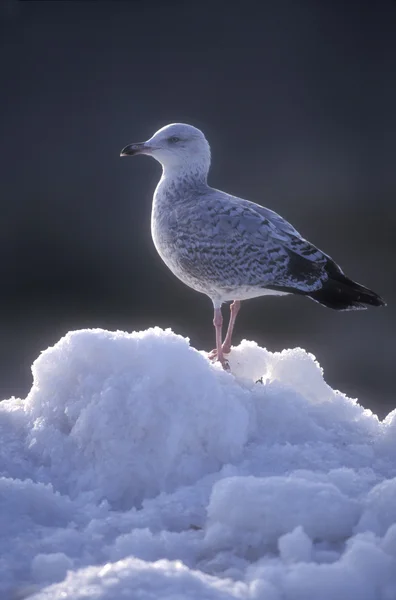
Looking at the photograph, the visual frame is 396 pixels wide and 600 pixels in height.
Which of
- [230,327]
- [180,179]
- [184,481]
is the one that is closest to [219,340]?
[230,327]

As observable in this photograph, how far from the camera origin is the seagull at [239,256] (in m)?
5.67

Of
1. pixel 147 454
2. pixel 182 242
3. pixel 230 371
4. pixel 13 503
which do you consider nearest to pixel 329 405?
pixel 230 371

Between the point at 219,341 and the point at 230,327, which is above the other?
the point at 230,327

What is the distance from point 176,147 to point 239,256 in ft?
3.60

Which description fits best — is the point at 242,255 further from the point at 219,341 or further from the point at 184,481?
the point at 184,481

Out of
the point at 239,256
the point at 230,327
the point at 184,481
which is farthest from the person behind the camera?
the point at 230,327

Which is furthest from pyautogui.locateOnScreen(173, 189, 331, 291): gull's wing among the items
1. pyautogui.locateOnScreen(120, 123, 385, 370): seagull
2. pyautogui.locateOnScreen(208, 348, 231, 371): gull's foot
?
pyautogui.locateOnScreen(208, 348, 231, 371): gull's foot

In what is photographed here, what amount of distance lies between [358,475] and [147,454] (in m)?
1.06

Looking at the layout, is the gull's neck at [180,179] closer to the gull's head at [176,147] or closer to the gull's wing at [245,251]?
the gull's head at [176,147]

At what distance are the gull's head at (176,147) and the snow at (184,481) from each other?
1871mm

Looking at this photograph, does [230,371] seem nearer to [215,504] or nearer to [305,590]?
[215,504]

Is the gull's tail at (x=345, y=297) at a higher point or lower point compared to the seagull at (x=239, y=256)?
lower

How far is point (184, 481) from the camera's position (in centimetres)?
405

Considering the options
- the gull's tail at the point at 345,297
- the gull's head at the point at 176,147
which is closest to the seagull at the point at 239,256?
the gull's tail at the point at 345,297
